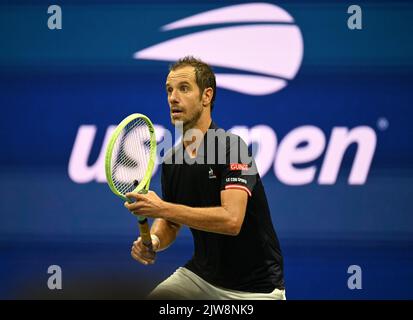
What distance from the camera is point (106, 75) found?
4.70 metres

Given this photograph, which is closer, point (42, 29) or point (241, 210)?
point (241, 210)

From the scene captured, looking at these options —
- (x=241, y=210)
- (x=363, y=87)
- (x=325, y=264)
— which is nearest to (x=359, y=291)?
(x=325, y=264)

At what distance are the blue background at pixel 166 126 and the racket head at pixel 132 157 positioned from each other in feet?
3.60

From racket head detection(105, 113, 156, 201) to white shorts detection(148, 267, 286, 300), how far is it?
0.54m

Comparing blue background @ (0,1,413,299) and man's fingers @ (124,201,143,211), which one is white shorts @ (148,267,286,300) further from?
blue background @ (0,1,413,299)

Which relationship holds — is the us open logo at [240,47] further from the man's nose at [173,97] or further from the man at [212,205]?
the man's nose at [173,97]

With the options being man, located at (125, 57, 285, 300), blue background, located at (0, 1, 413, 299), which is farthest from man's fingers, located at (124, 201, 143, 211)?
blue background, located at (0, 1, 413, 299)

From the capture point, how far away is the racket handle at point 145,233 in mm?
3168

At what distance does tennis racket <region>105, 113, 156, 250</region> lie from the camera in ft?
10.2

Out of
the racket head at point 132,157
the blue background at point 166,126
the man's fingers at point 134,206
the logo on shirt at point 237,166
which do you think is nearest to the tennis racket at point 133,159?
the racket head at point 132,157

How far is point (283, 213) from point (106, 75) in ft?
5.16

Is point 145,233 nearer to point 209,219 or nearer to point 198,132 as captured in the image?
point 209,219

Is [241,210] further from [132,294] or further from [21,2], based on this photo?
[21,2]

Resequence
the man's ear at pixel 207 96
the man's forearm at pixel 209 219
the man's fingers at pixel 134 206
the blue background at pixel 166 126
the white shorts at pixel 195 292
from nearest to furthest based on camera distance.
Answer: the man's fingers at pixel 134 206 < the man's forearm at pixel 209 219 < the white shorts at pixel 195 292 < the man's ear at pixel 207 96 < the blue background at pixel 166 126
